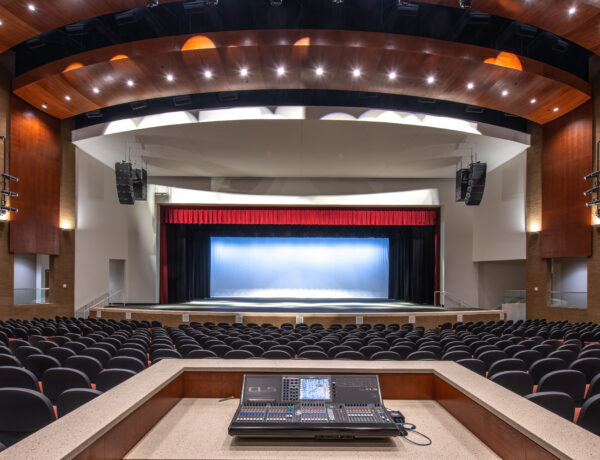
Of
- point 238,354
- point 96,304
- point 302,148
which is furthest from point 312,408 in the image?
point 96,304

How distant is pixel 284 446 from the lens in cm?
217

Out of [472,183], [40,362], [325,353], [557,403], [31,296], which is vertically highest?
[472,183]

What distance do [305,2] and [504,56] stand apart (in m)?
4.77

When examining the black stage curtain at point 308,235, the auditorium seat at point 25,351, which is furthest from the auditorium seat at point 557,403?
the black stage curtain at point 308,235

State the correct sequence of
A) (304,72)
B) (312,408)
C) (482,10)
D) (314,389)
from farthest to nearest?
(304,72)
(482,10)
(314,389)
(312,408)

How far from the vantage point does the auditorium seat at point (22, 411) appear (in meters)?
3.04

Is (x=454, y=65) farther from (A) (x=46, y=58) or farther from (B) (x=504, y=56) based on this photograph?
(A) (x=46, y=58)

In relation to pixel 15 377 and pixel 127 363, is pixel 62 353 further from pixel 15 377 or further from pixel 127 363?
pixel 15 377

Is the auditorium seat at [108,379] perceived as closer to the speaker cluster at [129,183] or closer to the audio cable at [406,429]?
the audio cable at [406,429]

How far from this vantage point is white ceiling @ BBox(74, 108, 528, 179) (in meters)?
13.3

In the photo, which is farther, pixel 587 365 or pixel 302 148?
pixel 302 148

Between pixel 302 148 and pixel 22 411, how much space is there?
12799 mm

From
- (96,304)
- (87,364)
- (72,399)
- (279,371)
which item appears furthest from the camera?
(96,304)

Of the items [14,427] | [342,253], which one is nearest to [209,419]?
[14,427]
